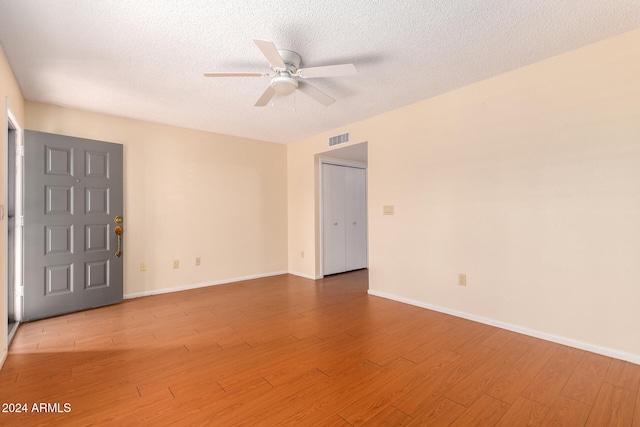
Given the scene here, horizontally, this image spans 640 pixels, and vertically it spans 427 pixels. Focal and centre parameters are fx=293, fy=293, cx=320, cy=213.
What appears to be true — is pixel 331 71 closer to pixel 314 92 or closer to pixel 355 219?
pixel 314 92

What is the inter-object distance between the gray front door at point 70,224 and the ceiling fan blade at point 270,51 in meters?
2.77

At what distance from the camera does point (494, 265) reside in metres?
2.87

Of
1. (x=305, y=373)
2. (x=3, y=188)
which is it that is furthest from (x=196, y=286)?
(x=305, y=373)

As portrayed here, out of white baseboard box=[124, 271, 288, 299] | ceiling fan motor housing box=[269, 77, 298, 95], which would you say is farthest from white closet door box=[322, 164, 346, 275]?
ceiling fan motor housing box=[269, 77, 298, 95]

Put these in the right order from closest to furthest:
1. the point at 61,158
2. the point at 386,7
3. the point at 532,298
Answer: the point at 386,7, the point at 532,298, the point at 61,158

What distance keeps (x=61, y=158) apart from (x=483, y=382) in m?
4.54

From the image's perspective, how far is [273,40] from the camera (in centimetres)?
219

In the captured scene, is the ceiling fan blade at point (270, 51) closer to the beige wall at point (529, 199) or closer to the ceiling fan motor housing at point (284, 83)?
the ceiling fan motor housing at point (284, 83)

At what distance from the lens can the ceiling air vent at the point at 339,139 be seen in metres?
4.34

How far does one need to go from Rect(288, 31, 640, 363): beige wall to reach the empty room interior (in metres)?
0.02

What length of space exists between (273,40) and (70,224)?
3082 mm

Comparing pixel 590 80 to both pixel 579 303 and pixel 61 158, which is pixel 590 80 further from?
pixel 61 158

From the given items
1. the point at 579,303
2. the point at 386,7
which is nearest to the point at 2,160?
the point at 386,7

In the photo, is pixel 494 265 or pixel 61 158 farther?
pixel 61 158
